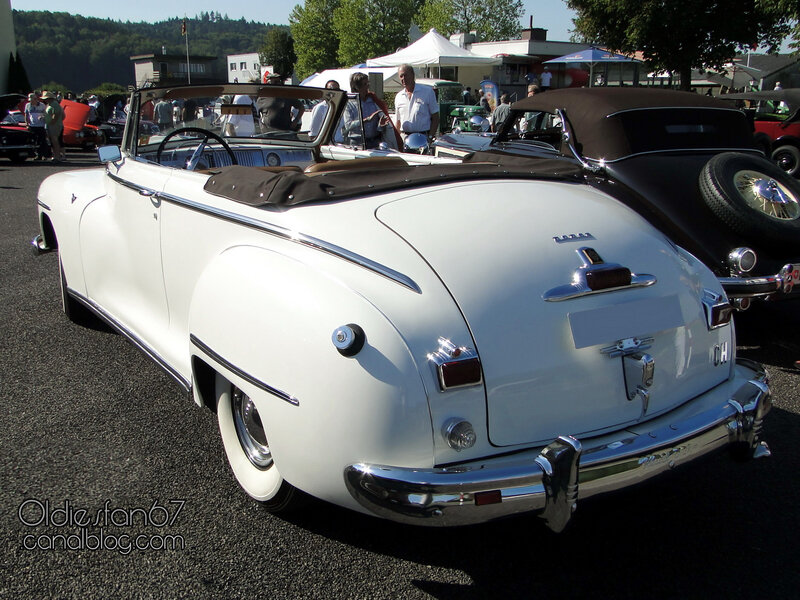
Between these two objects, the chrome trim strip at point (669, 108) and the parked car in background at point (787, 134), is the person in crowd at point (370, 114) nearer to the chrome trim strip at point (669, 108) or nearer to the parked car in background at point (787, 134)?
the chrome trim strip at point (669, 108)

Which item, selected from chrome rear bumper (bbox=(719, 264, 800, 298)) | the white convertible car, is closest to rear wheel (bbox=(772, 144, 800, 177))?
chrome rear bumper (bbox=(719, 264, 800, 298))

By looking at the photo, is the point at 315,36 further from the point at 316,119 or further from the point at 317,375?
the point at 317,375

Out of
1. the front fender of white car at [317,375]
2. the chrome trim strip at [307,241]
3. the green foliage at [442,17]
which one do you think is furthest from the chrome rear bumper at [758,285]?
the green foliage at [442,17]

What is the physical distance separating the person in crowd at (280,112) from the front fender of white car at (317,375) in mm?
2270

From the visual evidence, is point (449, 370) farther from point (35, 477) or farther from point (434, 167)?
point (35, 477)

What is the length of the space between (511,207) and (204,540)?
155 cm

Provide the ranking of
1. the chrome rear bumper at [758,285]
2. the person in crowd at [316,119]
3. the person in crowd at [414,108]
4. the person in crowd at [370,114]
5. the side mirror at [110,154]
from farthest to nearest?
the person in crowd at [414,108], the person in crowd at [370,114], the person in crowd at [316,119], the chrome rear bumper at [758,285], the side mirror at [110,154]

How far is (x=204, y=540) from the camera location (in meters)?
2.31

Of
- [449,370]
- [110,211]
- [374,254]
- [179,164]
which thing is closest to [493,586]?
[449,370]

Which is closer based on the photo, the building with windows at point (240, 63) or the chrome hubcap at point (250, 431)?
the chrome hubcap at point (250, 431)

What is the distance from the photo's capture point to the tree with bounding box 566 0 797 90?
15086 millimetres

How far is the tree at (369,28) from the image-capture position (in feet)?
185

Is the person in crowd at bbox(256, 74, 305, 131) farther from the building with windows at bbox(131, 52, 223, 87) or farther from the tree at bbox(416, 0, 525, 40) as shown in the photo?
the building with windows at bbox(131, 52, 223, 87)

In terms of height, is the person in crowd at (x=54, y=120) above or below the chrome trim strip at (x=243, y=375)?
above
